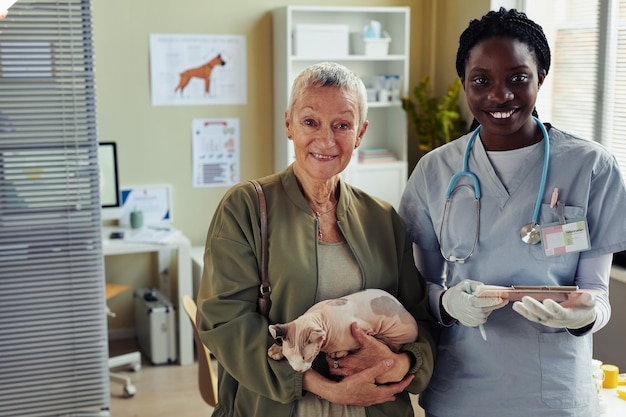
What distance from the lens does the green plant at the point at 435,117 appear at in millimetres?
5098

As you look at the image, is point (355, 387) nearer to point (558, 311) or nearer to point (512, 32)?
point (558, 311)

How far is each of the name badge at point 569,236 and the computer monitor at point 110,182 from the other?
11.3 feet

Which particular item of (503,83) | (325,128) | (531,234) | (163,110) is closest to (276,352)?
(325,128)

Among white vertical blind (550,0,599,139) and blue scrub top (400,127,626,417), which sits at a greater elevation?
white vertical blind (550,0,599,139)

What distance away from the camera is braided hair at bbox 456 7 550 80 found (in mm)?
1692

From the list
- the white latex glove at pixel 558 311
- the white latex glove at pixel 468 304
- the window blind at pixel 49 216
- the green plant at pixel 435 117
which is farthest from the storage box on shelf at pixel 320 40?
the white latex glove at pixel 558 311

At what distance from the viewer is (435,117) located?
5180 millimetres

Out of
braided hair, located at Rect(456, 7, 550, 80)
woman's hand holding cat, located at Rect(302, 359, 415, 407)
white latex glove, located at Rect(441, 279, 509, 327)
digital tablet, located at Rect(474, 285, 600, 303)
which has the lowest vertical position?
woman's hand holding cat, located at Rect(302, 359, 415, 407)

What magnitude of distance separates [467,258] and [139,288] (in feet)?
12.1

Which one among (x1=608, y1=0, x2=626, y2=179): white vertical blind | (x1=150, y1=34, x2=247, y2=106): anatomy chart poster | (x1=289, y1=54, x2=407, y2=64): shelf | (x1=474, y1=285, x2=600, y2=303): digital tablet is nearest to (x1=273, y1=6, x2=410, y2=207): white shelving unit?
(x1=289, y1=54, x2=407, y2=64): shelf

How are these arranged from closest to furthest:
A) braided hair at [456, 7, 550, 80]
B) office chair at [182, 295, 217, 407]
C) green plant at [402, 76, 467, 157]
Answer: braided hair at [456, 7, 550, 80]
office chair at [182, 295, 217, 407]
green plant at [402, 76, 467, 157]

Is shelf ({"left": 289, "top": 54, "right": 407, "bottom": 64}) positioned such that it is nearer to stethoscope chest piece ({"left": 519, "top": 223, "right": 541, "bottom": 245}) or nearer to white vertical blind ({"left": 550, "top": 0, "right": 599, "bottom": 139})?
white vertical blind ({"left": 550, "top": 0, "right": 599, "bottom": 139})

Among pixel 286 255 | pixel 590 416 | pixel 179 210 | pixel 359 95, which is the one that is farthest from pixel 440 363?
pixel 179 210

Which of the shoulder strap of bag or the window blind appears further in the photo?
the window blind
